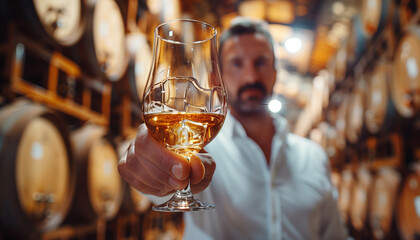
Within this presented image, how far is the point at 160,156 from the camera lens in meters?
0.61

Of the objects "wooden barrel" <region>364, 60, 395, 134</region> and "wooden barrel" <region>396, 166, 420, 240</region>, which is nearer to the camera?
"wooden barrel" <region>396, 166, 420, 240</region>

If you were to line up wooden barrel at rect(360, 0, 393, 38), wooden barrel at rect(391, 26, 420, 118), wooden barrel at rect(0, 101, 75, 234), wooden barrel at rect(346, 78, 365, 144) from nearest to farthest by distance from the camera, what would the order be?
wooden barrel at rect(0, 101, 75, 234) → wooden barrel at rect(391, 26, 420, 118) → wooden barrel at rect(360, 0, 393, 38) → wooden barrel at rect(346, 78, 365, 144)

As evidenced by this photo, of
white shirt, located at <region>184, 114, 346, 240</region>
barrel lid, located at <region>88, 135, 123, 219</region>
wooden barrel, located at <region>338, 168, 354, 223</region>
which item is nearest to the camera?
white shirt, located at <region>184, 114, 346, 240</region>

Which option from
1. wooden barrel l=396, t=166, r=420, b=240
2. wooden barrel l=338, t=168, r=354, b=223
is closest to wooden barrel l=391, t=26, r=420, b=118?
wooden barrel l=396, t=166, r=420, b=240

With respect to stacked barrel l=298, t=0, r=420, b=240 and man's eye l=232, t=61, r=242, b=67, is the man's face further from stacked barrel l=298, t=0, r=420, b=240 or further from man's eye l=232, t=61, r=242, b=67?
stacked barrel l=298, t=0, r=420, b=240

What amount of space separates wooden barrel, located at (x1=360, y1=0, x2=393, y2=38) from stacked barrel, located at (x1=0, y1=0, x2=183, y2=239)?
7.36 ft

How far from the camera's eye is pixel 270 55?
118 cm

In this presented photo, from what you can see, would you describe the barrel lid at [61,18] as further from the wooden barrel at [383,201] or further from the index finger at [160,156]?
the wooden barrel at [383,201]

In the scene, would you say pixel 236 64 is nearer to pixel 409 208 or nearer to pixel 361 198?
pixel 409 208

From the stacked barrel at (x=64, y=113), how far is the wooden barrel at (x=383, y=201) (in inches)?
87.2

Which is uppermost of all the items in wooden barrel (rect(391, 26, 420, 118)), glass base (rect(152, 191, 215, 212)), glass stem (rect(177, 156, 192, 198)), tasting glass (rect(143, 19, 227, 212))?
wooden barrel (rect(391, 26, 420, 118))

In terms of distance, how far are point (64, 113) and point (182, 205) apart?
2.31 meters

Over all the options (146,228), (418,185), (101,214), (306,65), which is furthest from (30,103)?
(306,65)

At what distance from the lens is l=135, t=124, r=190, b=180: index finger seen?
1.84ft
